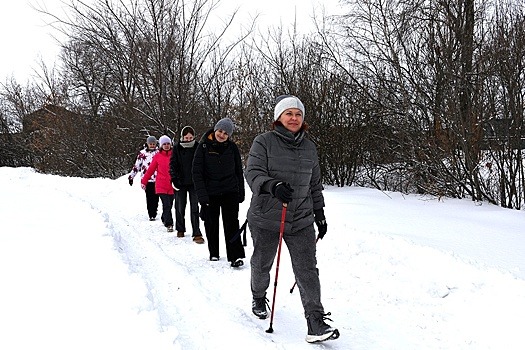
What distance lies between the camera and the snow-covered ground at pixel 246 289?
3.38 metres

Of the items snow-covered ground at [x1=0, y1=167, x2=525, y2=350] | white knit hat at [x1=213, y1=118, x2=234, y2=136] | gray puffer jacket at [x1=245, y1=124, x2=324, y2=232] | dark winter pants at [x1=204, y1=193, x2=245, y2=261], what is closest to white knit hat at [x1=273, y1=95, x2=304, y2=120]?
gray puffer jacket at [x1=245, y1=124, x2=324, y2=232]

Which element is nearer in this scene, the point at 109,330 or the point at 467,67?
the point at 109,330

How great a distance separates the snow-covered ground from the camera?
3.38 metres

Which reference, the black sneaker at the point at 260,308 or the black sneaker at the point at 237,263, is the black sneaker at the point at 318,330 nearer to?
the black sneaker at the point at 260,308

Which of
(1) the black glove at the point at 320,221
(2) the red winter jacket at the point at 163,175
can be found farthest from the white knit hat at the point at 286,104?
(2) the red winter jacket at the point at 163,175

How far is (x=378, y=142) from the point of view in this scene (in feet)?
39.6

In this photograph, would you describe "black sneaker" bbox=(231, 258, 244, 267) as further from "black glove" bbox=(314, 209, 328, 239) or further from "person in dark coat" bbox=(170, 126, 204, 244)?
"black glove" bbox=(314, 209, 328, 239)

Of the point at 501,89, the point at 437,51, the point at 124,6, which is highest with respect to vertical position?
the point at 124,6

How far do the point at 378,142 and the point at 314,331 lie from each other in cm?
904

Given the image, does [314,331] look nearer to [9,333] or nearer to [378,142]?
[9,333]

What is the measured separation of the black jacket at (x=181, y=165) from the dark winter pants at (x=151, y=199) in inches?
81.6

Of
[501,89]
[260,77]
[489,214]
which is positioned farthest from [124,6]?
[489,214]

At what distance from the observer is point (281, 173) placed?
375 cm

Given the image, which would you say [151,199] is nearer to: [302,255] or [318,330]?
[302,255]
